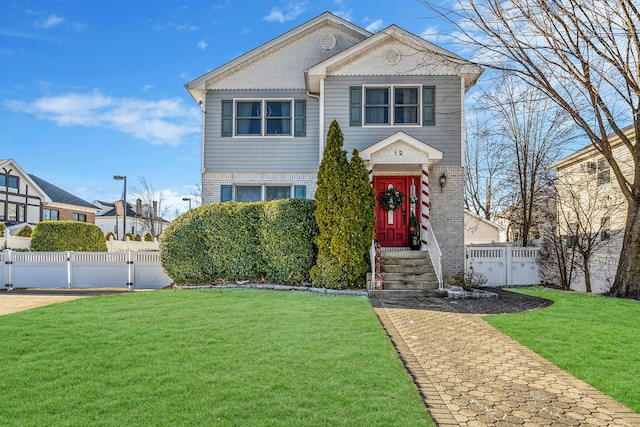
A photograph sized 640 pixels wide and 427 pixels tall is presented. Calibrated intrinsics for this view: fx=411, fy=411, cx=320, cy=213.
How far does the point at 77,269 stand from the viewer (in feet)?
45.7

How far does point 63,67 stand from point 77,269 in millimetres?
9569

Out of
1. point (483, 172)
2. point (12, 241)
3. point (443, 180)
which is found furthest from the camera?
point (483, 172)

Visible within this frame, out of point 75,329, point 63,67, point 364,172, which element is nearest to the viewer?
point 75,329

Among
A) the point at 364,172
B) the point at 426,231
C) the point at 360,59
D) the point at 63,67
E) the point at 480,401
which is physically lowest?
the point at 480,401

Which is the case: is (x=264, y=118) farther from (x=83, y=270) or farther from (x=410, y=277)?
(x=83, y=270)

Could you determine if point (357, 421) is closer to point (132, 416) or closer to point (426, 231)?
point (132, 416)

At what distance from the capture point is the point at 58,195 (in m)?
40.2

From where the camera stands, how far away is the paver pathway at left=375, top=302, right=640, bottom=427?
12.1 feet

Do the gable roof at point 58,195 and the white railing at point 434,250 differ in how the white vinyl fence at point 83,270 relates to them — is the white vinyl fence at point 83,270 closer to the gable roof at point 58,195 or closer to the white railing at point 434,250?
the white railing at point 434,250

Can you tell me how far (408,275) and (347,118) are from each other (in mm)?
5346

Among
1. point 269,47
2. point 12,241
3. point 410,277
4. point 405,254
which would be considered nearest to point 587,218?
point 405,254

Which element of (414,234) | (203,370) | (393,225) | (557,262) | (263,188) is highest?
(263,188)

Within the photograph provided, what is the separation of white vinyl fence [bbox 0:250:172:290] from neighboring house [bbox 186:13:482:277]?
3083 millimetres

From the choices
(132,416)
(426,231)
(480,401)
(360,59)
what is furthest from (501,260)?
(132,416)
